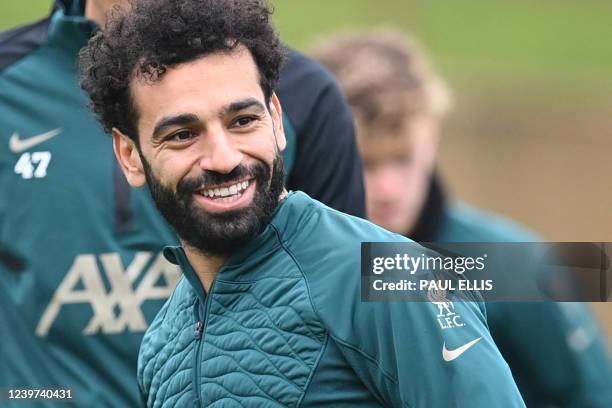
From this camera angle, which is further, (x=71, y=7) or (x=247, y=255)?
(x=71, y=7)

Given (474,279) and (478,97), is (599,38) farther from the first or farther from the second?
(474,279)

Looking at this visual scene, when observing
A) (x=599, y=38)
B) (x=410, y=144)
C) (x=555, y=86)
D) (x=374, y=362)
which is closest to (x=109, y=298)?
(x=374, y=362)

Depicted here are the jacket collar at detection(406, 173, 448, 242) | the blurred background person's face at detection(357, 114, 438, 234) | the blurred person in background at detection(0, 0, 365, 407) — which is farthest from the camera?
the jacket collar at detection(406, 173, 448, 242)

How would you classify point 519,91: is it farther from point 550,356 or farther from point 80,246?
point 80,246

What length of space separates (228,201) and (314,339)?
0.97ft

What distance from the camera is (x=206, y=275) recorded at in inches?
114

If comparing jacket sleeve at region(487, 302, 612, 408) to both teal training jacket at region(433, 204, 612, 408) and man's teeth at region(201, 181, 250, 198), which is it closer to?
teal training jacket at region(433, 204, 612, 408)

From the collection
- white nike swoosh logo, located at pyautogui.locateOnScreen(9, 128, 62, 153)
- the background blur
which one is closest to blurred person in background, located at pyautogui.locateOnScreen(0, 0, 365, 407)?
white nike swoosh logo, located at pyautogui.locateOnScreen(9, 128, 62, 153)

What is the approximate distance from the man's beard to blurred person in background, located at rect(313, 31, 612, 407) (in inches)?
72.0

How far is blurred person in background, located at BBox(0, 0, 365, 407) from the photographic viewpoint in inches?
145

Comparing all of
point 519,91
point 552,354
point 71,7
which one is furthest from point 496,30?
point 71,7

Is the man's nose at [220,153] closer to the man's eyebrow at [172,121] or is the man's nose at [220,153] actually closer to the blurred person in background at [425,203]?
the man's eyebrow at [172,121]

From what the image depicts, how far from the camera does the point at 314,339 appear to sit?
263cm

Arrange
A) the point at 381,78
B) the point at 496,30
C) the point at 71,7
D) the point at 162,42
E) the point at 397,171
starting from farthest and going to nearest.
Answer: the point at 496,30 → the point at 381,78 → the point at 397,171 → the point at 71,7 → the point at 162,42
